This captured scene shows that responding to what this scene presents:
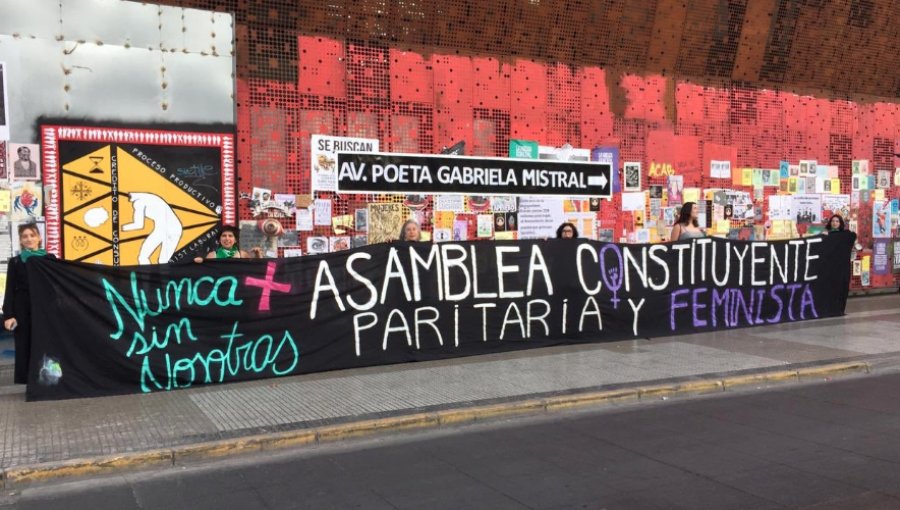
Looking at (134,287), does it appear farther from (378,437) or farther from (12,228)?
(378,437)

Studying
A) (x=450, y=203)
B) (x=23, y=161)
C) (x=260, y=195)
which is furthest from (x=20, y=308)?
(x=450, y=203)

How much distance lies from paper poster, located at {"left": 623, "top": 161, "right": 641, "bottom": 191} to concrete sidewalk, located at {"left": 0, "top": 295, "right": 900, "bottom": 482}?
11.9ft

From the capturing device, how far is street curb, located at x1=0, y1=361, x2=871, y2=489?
17.7ft

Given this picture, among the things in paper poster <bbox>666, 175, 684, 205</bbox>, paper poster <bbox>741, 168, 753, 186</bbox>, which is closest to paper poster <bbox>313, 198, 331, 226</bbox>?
paper poster <bbox>666, 175, 684, 205</bbox>

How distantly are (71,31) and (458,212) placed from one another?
6.14 m

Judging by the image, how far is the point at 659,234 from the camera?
13914 mm

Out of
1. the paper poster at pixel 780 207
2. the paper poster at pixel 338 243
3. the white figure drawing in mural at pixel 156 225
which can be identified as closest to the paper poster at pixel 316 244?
the paper poster at pixel 338 243

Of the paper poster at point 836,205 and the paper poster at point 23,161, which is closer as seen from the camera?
the paper poster at point 23,161

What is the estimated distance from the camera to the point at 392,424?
6512 mm

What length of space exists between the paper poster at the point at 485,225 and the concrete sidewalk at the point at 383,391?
2.99 metres

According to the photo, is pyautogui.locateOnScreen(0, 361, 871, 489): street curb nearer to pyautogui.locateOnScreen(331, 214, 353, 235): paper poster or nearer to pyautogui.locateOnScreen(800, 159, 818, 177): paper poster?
pyautogui.locateOnScreen(331, 214, 353, 235): paper poster

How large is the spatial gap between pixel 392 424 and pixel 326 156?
5.68m

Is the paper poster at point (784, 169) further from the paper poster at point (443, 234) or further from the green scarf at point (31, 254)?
the green scarf at point (31, 254)

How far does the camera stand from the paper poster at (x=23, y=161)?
9062 mm
